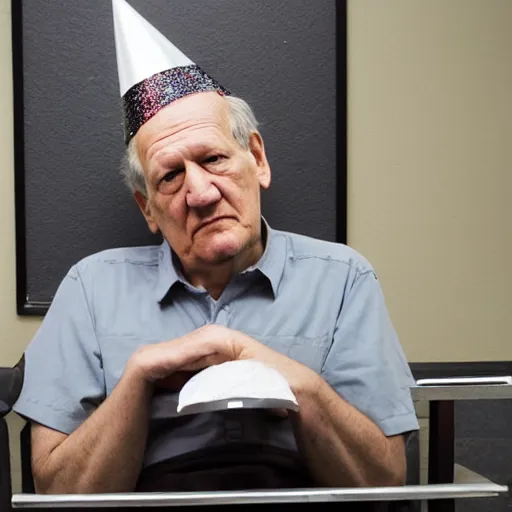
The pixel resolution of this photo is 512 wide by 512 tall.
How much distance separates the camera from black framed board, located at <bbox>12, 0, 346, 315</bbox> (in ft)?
4.31

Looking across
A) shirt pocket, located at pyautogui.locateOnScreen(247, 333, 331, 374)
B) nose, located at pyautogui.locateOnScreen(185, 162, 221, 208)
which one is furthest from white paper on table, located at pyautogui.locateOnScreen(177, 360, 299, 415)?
nose, located at pyautogui.locateOnScreen(185, 162, 221, 208)

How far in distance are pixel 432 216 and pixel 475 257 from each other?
0.11 metres

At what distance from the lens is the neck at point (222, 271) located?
1.15 m

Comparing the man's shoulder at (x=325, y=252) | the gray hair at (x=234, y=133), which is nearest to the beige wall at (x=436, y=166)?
the man's shoulder at (x=325, y=252)

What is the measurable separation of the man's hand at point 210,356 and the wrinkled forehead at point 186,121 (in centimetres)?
31

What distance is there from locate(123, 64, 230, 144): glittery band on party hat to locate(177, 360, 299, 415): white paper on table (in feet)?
1.39

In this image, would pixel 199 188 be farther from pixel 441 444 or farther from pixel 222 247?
pixel 441 444

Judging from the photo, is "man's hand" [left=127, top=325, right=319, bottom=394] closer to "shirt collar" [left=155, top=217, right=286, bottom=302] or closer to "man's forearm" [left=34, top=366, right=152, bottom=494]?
"man's forearm" [left=34, top=366, right=152, bottom=494]

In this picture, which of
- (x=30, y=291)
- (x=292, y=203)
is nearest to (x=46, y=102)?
(x=30, y=291)

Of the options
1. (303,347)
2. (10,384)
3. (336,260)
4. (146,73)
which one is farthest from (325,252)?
(10,384)

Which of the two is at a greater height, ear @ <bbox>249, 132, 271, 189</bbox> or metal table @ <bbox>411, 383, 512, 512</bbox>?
ear @ <bbox>249, 132, 271, 189</bbox>

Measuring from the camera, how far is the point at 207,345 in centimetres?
100

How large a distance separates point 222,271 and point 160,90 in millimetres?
302

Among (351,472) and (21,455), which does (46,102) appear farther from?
(351,472)
